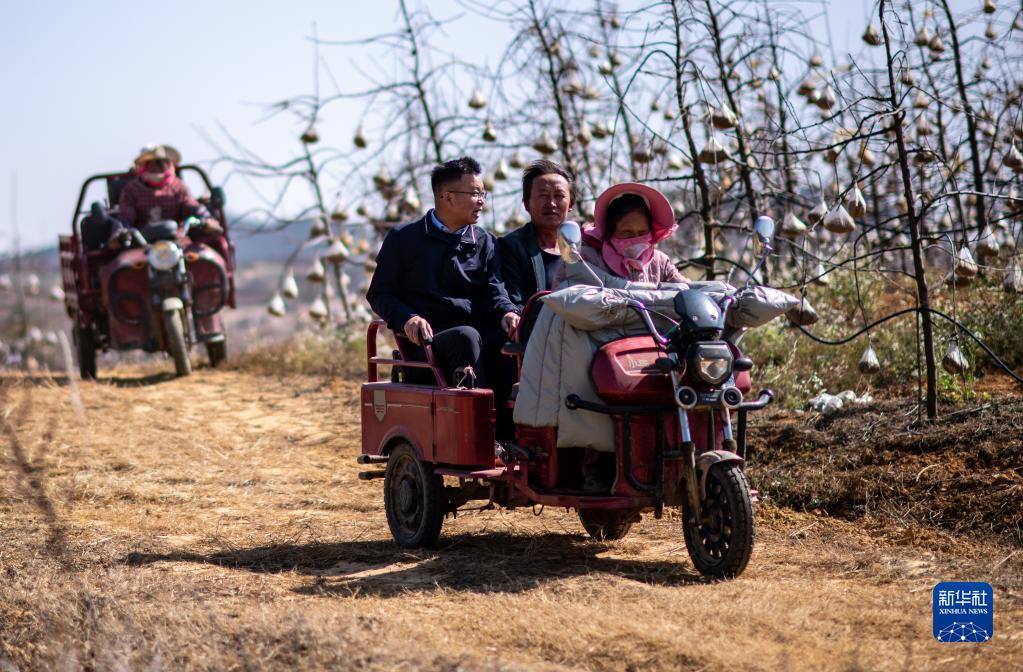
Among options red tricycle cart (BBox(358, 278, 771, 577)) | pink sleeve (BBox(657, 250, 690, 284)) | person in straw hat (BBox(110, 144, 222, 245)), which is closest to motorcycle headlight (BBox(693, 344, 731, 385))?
red tricycle cart (BBox(358, 278, 771, 577))

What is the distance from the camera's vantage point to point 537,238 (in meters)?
6.41

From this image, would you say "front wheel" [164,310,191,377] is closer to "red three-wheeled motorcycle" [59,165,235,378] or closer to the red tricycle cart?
"red three-wheeled motorcycle" [59,165,235,378]

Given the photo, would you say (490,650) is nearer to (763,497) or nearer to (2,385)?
(763,497)

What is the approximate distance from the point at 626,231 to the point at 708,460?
119cm

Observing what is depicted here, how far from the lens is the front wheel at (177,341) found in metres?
12.3

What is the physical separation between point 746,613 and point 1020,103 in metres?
4.76

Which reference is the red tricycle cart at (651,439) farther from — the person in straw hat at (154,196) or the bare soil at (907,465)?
the person in straw hat at (154,196)

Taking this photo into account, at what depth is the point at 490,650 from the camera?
4.09 meters

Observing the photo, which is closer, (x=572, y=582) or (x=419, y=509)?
(x=572, y=582)

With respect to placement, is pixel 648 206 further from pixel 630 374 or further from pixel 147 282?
pixel 147 282

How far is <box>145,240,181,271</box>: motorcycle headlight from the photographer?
1205 centimetres

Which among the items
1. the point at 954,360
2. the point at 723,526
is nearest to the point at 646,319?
the point at 723,526

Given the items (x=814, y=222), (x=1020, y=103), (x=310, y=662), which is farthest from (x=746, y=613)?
(x=1020, y=103)

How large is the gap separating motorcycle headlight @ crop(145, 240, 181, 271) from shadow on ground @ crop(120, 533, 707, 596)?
639 cm
